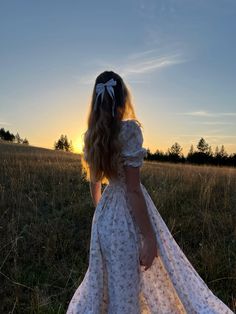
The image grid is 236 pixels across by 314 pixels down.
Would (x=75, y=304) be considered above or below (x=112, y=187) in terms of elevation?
below

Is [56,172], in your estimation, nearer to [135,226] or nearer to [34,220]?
[34,220]

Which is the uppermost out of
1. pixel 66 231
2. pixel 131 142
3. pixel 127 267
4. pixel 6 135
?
pixel 6 135

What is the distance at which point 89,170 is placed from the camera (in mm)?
2953

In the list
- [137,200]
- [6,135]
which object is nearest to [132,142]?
[137,200]

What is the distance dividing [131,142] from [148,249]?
68 centimetres

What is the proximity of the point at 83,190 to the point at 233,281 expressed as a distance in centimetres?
354

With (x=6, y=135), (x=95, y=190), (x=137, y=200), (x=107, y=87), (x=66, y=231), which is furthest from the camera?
(x=6, y=135)

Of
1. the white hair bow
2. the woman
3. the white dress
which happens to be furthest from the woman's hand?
the white hair bow

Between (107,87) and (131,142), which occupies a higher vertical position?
(107,87)

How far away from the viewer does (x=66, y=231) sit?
5.76 meters

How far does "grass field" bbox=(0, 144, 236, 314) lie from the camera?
444cm

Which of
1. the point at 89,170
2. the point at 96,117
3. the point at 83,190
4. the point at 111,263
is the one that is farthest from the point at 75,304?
the point at 83,190

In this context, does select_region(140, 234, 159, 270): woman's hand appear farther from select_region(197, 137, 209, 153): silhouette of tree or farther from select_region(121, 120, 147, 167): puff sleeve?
select_region(197, 137, 209, 153): silhouette of tree

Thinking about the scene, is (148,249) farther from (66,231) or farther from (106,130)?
(66,231)
